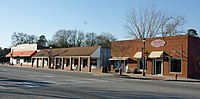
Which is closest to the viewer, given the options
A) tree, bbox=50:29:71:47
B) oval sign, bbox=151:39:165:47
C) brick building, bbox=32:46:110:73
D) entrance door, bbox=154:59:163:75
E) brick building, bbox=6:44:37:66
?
entrance door, bbox=154:59:163:75

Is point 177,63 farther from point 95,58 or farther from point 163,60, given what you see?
point 95,58

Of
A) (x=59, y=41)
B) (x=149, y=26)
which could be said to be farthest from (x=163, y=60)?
(x=59, y=41)

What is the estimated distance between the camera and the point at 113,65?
49719mm

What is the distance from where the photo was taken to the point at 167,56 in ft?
129

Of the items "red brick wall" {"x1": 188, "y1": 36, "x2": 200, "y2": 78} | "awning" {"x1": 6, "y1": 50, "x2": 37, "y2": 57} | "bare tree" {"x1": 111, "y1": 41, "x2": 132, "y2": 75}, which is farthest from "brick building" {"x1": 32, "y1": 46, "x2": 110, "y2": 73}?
"red brick wall" {"x1": 188, "y1": 36, "x2": 200, "y2": 78}

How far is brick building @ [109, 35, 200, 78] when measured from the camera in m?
37.5

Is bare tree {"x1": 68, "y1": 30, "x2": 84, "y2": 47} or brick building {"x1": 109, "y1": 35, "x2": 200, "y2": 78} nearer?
brick building {"x1": 109, "y1": 35, "x2": 200, "y2": 78}

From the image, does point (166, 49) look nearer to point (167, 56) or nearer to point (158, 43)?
point (167, 56)

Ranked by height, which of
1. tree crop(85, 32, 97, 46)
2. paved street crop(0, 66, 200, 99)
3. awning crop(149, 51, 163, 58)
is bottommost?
paved street crop(0, 66, 200, 99)

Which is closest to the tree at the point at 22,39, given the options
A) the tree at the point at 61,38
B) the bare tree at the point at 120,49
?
the tree at the point at 61,38

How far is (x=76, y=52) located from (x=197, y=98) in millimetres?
47647

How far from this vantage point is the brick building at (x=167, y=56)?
3747cm

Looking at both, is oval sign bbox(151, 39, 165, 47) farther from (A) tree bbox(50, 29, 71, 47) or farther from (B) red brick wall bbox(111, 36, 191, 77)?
(A) tree bbox(50, 29, 71, 47)

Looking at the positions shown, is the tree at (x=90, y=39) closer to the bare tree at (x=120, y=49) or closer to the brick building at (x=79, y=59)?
the brick building at (x=79, y=59)
